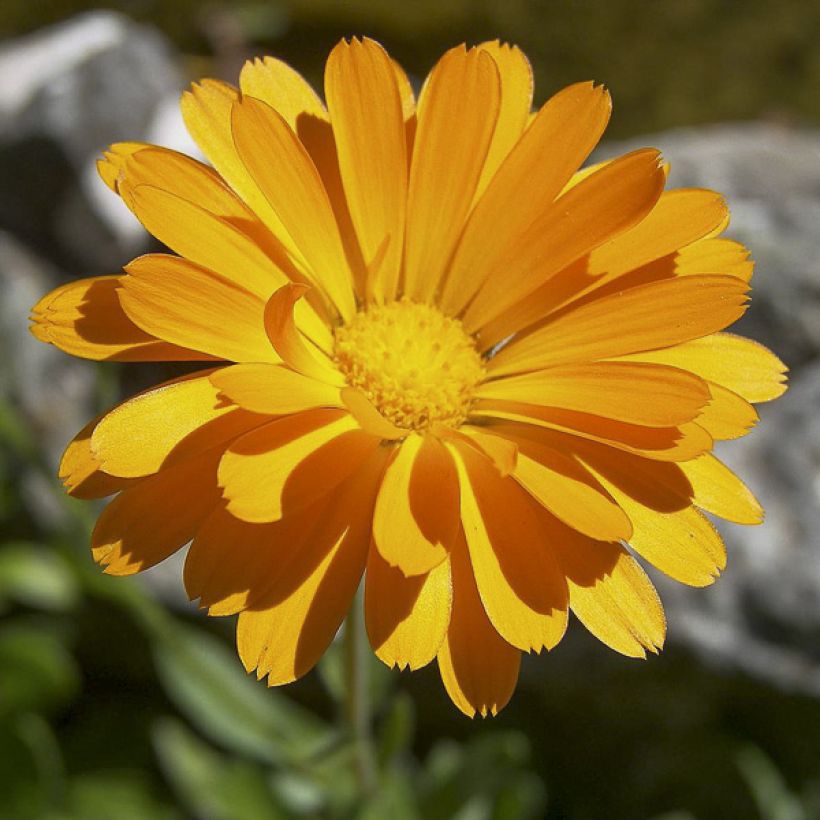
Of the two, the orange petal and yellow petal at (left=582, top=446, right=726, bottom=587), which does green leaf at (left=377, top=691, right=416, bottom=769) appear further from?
the orange petal

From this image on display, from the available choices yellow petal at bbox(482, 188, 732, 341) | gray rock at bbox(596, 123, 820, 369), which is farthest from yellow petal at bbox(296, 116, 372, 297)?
gray rock at bbox(596, 123, 820, 369)

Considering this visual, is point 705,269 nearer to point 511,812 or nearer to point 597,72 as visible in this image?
point 511,812

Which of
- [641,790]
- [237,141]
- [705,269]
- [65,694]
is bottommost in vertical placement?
[65,694]

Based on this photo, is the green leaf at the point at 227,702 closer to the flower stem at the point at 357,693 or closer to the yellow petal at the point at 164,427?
the flower stem at the point at 357,693

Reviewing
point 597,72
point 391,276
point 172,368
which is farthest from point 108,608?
point 597,72

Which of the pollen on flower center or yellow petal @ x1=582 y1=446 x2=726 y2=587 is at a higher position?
yellow petal @ x1=582 y1=446 x2=726 y2=587

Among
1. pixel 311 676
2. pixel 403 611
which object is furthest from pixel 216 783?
pixel 403 611

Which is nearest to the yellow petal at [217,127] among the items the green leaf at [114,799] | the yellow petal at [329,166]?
the yellow petal at [329,166]
